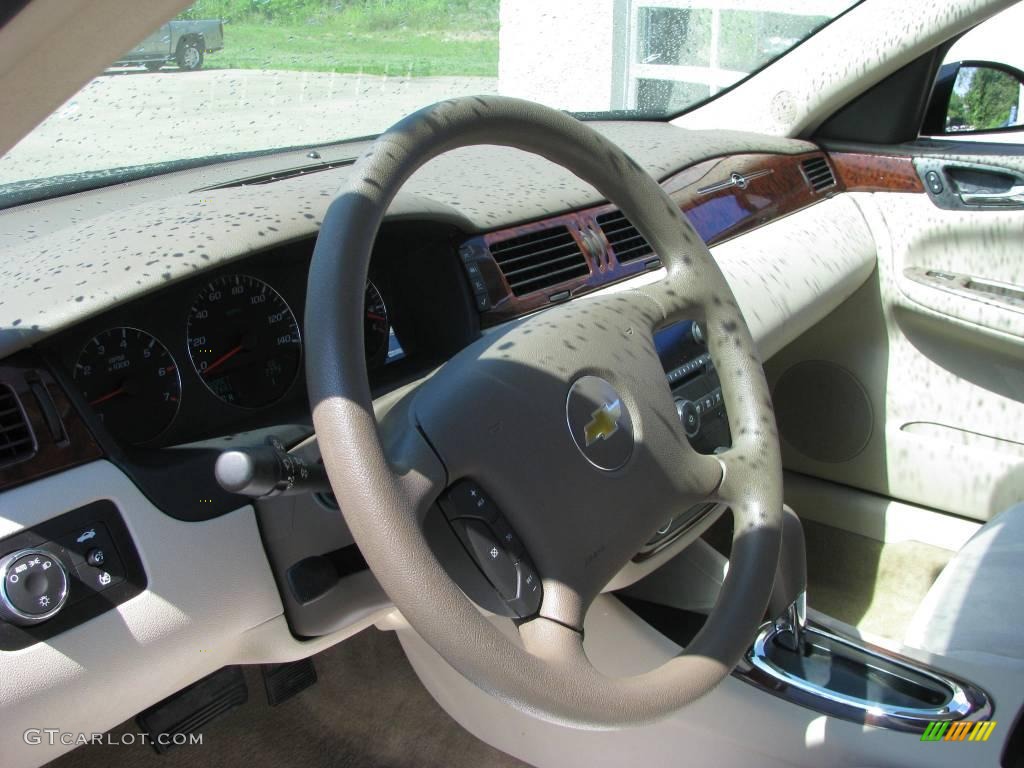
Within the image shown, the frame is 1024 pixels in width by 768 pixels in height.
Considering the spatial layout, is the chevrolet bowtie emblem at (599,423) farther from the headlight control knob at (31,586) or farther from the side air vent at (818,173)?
the side air vent at (818,173)

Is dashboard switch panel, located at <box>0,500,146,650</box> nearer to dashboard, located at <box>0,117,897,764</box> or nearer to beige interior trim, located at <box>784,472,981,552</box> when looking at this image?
dashboard, located at <box>0,117,897,764</box>

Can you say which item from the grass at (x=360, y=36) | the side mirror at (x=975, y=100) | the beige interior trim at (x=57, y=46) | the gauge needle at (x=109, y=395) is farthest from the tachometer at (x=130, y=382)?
the side mirror at (x=975, y=100)

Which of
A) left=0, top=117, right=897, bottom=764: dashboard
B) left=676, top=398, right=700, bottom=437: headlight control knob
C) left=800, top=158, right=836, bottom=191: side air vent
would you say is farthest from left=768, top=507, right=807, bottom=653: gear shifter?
left=800, top=158, right=836, bottom=191: side air vent

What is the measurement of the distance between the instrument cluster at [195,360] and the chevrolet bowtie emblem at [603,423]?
1.57ft

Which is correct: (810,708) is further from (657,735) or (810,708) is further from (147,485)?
(147,485)

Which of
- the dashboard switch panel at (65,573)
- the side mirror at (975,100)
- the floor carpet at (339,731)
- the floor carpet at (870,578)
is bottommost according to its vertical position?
the floor carpet at (339,731)

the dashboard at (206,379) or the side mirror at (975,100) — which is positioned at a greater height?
the side mirror at (975,100)

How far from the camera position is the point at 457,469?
1.08 m

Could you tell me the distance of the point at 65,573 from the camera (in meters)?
1.10

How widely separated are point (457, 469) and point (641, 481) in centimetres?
27

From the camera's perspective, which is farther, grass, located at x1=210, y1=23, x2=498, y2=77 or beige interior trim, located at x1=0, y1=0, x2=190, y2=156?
grass, located at x1=210, y1=23, x2=498, y2=77

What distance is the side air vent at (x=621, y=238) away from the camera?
1.92 m

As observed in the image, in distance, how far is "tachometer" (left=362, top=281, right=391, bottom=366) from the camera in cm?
157

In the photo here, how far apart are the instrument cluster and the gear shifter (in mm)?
879
